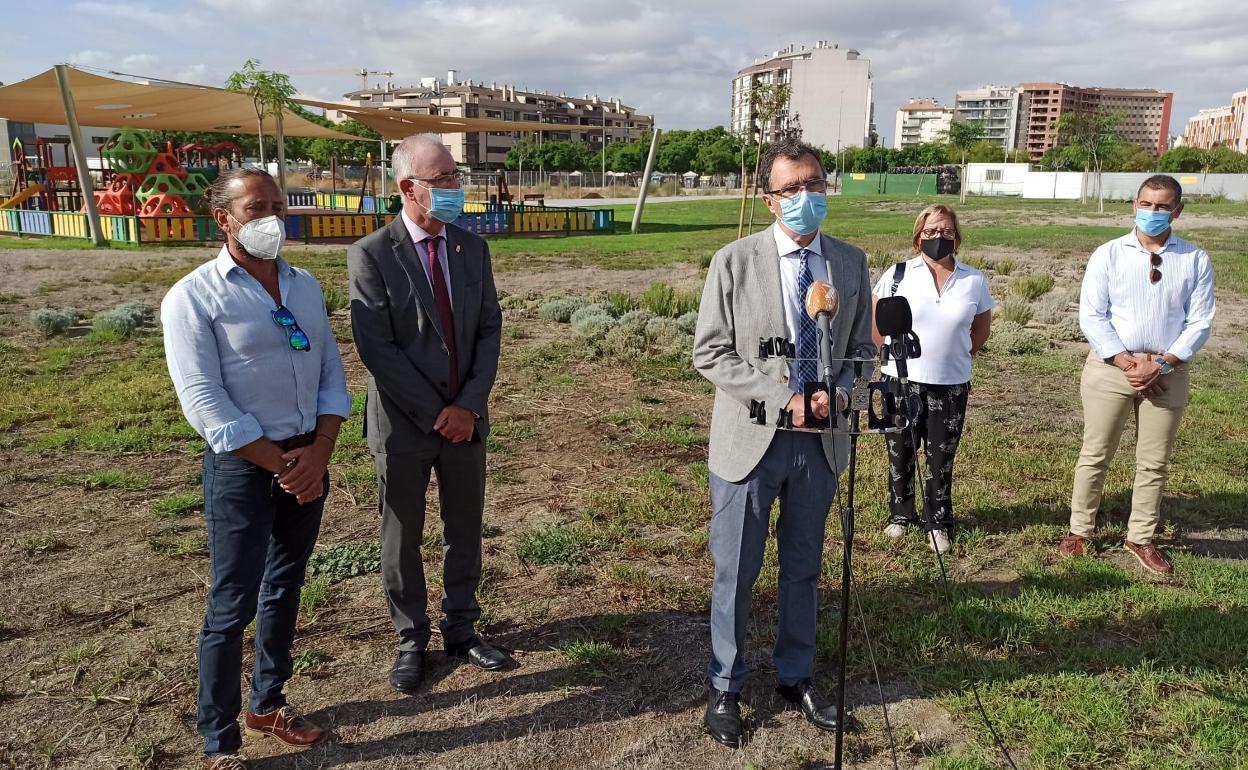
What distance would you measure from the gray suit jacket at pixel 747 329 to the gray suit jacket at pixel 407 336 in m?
0.95

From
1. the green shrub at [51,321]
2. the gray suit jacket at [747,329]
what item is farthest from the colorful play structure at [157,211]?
the gray suit jacket at [747,329]

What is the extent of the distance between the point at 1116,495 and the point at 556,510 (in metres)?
3.58

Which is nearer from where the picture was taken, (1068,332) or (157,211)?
(1068,332)

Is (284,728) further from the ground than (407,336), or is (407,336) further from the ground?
(407,336)

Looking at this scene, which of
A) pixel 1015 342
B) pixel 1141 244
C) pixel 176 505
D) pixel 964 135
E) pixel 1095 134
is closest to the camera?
pixel 1141 244

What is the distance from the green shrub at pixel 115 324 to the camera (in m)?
Answer: 10.1

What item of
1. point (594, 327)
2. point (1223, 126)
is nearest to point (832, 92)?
point (1223, 126)

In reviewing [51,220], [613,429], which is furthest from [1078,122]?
[613,429]

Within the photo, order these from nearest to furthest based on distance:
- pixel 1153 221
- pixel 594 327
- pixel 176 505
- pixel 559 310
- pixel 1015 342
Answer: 1. pixel 1153 221
2. pixel 176 505
3. pixel 1015 342
4. pixel 594 327
5. pixel 559 310

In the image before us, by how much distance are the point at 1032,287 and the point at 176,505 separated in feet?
42.3

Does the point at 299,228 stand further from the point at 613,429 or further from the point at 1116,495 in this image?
the point at 1116,495

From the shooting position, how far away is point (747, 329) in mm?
3182

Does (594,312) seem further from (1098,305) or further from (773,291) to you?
(773,291)

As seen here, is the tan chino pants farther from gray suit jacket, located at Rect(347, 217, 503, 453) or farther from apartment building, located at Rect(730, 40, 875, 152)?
apartment building, located at Rect(730, 40, 875, 152)
